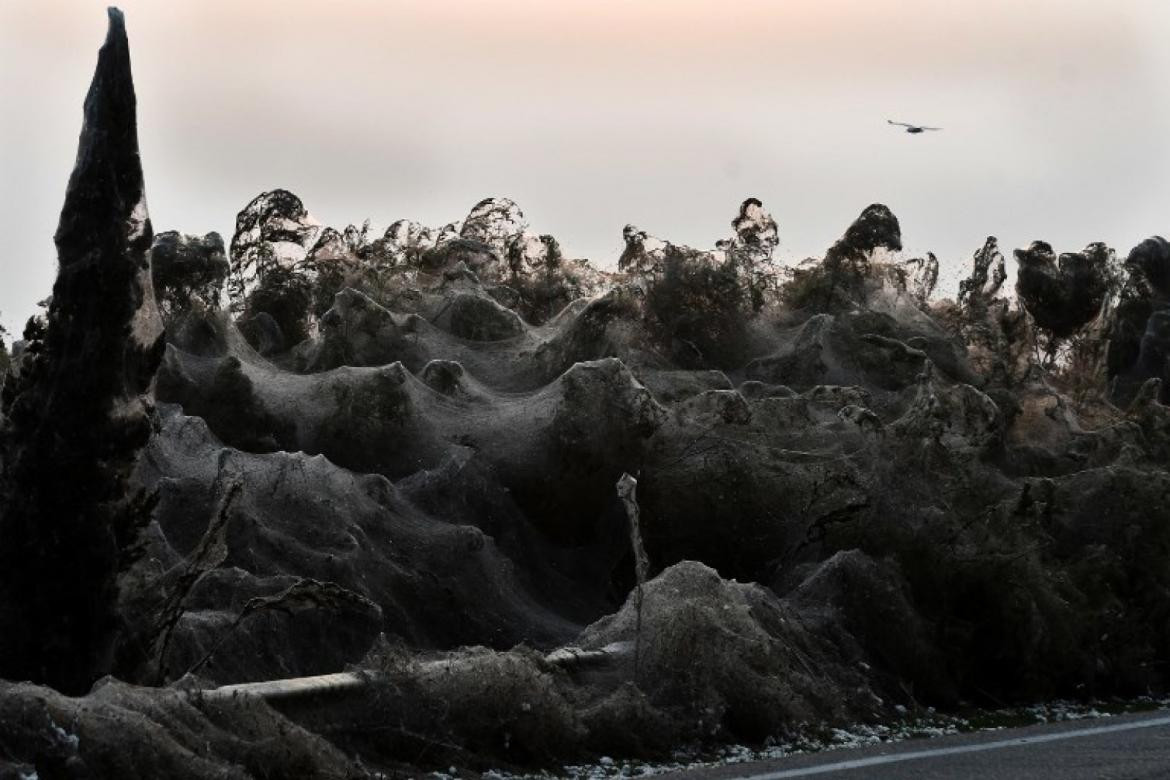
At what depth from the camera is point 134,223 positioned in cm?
1098

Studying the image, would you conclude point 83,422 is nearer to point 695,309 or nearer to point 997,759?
point 997,759

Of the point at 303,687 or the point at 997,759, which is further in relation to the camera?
the point at 997,759

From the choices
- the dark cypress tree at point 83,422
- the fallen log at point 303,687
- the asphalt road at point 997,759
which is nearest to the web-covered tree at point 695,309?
the asphalt road at point 997,759

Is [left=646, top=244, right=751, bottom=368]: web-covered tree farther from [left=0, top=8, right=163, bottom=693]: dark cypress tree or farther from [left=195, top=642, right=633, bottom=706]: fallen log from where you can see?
[left=0, top=8, right=163, bottom=693]: dark cypress tree

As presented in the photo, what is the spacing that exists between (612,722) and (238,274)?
1408cm

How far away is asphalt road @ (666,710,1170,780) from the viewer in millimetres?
10758

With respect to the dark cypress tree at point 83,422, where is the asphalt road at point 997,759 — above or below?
below

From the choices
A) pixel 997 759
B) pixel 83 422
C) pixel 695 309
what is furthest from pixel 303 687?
pixel 695 309

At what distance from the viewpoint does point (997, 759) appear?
11.6m

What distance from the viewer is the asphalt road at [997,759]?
10.8 metres

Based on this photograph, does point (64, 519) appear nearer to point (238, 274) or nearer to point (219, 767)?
point (219, 767)

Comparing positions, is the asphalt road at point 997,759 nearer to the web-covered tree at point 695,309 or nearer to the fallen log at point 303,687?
the fallen log at point 303,687

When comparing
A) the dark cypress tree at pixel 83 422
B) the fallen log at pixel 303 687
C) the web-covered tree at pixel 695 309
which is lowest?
the fallen log at pixel 303 687

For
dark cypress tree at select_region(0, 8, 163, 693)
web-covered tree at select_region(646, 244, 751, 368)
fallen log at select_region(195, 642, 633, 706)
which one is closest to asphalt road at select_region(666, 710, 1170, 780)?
fallen log at select_region(195, 642, 633, 706)
